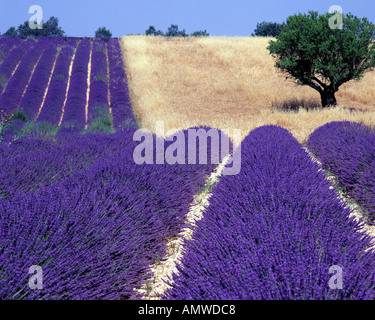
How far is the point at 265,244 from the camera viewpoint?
6.75 feet

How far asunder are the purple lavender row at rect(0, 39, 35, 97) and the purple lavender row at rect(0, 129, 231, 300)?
9658 millimetres

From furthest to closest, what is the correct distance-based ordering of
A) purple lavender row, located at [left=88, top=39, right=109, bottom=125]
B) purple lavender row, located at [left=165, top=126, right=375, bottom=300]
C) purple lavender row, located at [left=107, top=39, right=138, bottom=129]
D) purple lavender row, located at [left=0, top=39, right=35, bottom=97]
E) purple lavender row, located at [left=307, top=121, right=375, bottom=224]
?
purple lavender row, located at [left=0, top=39, right=35, bottom=97] < purple lavender row, located at [left=88, top=39, right=109, bottom=125] < purple lavender row, located at [left=107, top=39, right=138, bottom=129] < purple lavender row, located at [left=307, top=121, right=375, bottom=224] < purple lavender row, located at [left=165, top=126, right=375, bottom=300]

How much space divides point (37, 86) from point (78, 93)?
1.99m

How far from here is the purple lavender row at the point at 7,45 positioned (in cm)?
1876

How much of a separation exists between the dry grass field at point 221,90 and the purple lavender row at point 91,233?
609cm

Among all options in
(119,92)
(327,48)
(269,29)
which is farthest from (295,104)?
(269,29)

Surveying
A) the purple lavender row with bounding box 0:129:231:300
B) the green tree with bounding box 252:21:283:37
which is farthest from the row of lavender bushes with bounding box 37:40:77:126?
the green tree with bounding box 252:21:283:37

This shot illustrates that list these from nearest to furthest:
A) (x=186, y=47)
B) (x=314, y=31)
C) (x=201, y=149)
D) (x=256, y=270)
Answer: (x=256, y=270) → (x=201, y=149) → (x=314, y=31) → (x=186, y=47)

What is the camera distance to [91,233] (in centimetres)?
239

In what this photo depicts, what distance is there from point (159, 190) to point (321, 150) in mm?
4352

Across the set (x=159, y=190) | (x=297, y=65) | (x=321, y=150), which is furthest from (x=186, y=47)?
(x=159, y=190)

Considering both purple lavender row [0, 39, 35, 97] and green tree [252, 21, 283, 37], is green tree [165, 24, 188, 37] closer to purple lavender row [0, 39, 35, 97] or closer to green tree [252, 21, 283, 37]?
green tree [252, 21, 283, 37]

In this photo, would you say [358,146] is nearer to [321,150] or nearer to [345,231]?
[321,150]

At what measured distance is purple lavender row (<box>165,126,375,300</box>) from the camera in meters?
1.71
